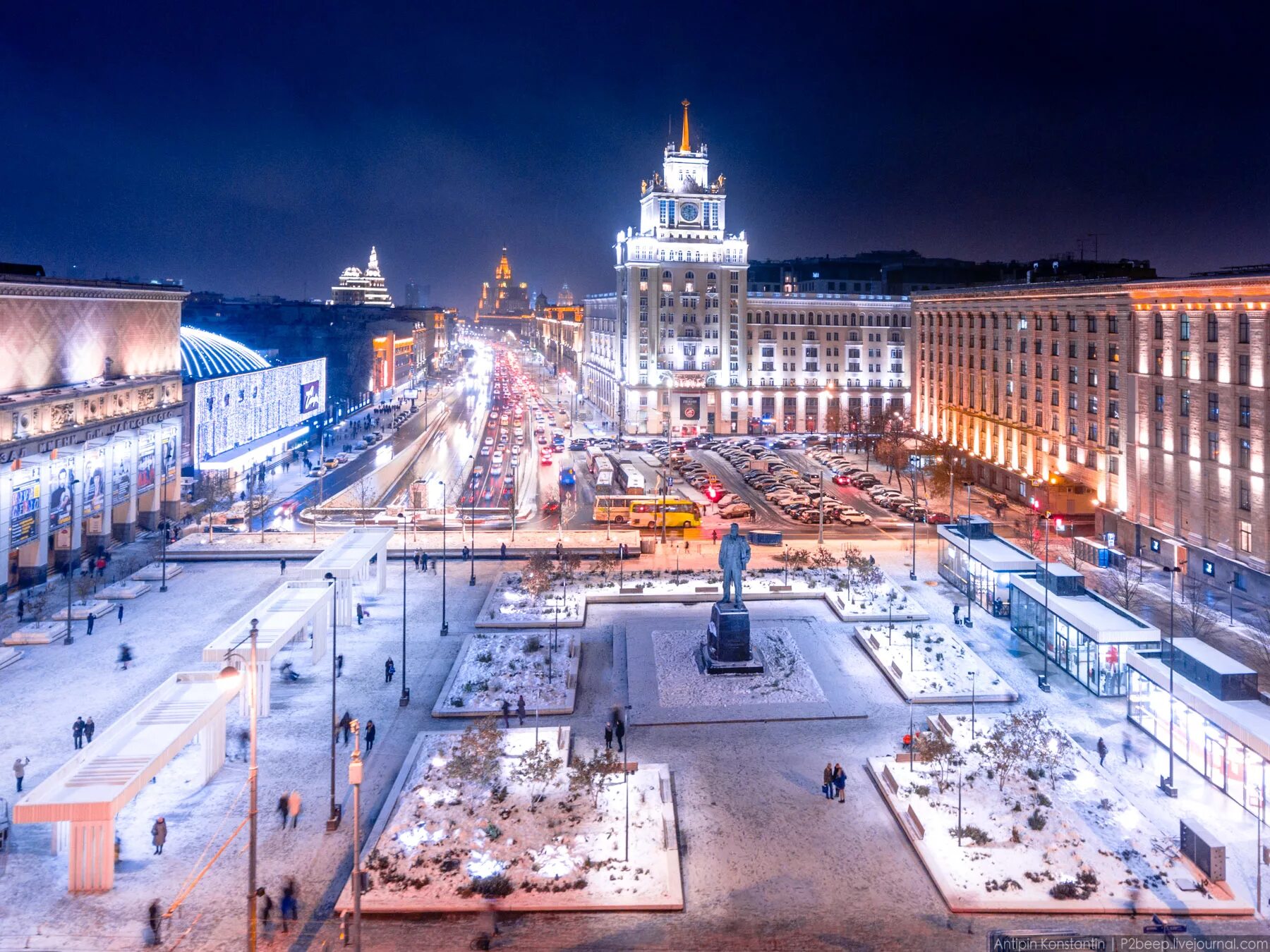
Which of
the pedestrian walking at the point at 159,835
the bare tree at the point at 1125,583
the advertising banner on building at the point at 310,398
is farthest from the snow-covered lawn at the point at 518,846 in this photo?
the advertising banner on building at the point at 310,398

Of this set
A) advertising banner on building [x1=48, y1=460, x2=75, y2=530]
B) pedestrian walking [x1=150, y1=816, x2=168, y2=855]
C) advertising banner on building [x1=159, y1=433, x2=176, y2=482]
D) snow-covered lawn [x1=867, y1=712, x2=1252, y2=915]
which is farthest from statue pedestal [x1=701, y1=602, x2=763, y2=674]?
advertising banner on building [x1=159, y1=433, x2=176, y2=482]

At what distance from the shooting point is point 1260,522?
37438 millimetres

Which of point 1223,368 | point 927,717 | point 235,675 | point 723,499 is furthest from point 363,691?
point 1223,368

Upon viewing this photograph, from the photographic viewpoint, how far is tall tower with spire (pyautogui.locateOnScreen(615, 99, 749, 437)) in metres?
88.1

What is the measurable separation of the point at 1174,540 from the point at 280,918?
41111 millimetres

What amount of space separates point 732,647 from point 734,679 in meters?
1.06

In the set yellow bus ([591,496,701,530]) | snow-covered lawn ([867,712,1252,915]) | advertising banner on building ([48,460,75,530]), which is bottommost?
snow-covered lawn ([867,712,1252,915])

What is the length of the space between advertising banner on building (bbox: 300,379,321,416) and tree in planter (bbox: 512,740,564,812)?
72.6 meters

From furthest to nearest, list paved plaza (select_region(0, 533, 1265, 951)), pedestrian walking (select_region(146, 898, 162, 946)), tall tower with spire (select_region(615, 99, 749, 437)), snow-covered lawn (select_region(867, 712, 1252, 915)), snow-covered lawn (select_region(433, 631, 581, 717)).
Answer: tall tower with spire (select_region(615, 99, 749, 437)) < snow-covered lawn (select_region(433, 631, 581, 717)) < snow-covered lawn (select_region(867, 712, 1252, 915)) < paved plaza (select_region(0, 533, 1265, 951)) < pedestrian walking (select_region(146, 898, 162, 946))

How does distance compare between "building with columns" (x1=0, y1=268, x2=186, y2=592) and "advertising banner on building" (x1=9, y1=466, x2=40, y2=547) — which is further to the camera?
"building with columns" (x1=0, y1=268, x2=186, y2=592)

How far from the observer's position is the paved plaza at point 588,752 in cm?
1709

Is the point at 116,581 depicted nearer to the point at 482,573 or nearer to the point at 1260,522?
the point at 482,573

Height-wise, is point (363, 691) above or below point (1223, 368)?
below

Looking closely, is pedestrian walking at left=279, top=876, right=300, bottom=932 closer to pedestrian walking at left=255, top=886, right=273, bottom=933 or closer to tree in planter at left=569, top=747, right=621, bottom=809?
pedestrian walking at left=255, top=886, right=273, bottom=933
